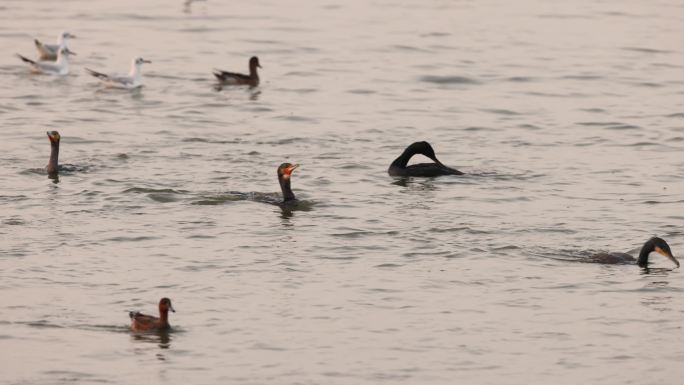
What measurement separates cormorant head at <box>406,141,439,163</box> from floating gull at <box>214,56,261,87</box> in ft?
28.0

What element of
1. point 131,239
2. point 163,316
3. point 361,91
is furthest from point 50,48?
point 163,316

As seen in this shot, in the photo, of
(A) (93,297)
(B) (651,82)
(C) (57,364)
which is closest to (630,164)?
(B) (651,82)

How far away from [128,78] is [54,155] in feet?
28.3

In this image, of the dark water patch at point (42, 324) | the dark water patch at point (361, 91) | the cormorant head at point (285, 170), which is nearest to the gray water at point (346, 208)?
the dark water patch at point (42, 324)

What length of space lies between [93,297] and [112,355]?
6.73 ft

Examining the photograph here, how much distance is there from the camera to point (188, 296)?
706 inches

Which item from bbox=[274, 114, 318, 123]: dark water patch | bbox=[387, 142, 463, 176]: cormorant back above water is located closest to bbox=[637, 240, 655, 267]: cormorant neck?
bbox=[387, 142, 463, 176]: cormorant back above water

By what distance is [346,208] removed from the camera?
22766 millimetres

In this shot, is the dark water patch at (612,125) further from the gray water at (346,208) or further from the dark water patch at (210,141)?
the dark water patch at (210,141)

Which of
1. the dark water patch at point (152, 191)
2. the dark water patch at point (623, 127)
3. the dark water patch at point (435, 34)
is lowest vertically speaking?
the dark water patch at point (152, 191)

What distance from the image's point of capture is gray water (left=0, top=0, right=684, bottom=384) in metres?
16.2

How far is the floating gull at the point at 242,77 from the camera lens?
3353 centimetres

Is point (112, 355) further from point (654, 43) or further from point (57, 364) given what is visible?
point (654, 43)

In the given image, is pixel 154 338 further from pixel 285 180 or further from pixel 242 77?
Result: pixel 242 77
